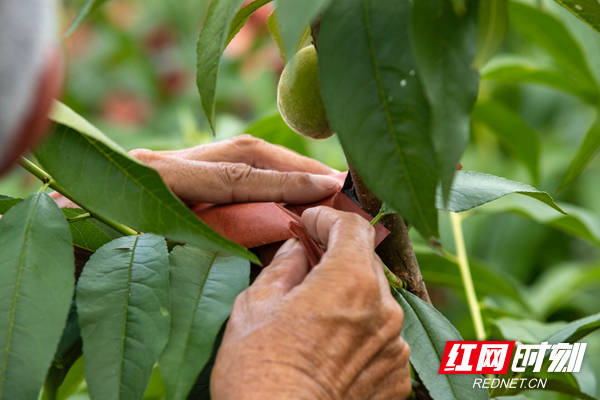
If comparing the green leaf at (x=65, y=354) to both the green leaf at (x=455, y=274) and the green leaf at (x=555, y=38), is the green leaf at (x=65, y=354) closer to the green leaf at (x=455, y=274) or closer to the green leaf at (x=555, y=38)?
the green leaf at (x=455, y=274)

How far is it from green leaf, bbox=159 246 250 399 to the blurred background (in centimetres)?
41

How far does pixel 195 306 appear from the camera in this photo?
0.40 metres

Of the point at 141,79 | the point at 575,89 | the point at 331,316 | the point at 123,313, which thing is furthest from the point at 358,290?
the point at 141,79

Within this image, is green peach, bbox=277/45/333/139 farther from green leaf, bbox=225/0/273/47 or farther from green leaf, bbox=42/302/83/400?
green leaf, bbox=42/302/83/400

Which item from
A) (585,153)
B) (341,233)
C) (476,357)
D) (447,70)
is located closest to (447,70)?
(447,70)

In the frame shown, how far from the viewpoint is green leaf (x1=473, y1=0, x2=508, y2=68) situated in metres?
0.31

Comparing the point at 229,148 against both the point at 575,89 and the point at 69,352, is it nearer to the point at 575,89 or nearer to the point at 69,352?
the point at 69,352

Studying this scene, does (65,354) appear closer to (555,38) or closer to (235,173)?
(235,173)

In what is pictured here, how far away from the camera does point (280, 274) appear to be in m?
0.42

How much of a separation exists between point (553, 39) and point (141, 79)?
158cm

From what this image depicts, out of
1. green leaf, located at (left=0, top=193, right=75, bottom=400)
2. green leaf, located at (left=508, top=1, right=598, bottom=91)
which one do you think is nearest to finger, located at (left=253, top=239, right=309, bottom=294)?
green leaf, located at (left=0, top=193, right=75, bottom=400)

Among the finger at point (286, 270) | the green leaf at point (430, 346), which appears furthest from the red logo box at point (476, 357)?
the finger at point (286, 270)

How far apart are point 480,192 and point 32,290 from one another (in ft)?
0.95

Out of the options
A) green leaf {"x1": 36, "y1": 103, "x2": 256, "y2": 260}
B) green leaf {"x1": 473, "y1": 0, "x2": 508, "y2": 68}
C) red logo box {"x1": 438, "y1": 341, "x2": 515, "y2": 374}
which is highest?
green leaf {"x1": 473, "y1": 0, "x2": 508, "y2": 68}
